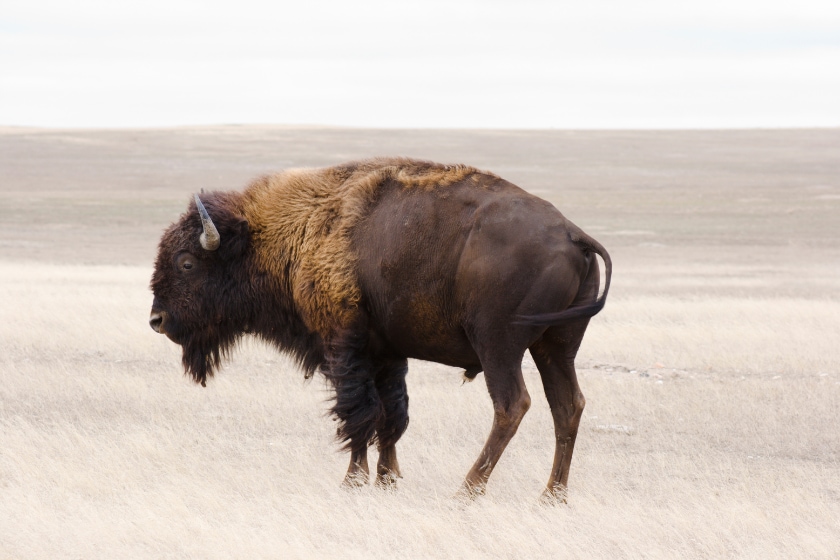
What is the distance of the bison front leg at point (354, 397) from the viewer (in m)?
6.41

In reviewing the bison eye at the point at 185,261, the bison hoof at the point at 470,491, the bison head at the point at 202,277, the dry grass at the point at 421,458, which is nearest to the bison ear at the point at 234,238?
the bison head at the point at 202,277

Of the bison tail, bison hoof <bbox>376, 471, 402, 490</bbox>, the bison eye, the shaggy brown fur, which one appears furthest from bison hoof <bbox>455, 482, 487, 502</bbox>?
the bison eye

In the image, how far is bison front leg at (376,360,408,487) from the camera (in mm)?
6598

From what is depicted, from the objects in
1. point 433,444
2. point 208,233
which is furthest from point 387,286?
point 433,444

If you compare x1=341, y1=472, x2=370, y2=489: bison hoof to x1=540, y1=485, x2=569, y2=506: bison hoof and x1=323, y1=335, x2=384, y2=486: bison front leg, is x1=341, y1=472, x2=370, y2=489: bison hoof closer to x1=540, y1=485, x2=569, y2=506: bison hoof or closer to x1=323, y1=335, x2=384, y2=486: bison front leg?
x1=323, y1=335, x2=384, y2=486: bison front leg

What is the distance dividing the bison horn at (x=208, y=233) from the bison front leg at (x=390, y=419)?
1.39m

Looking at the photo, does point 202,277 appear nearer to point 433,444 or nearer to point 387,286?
point 387,286

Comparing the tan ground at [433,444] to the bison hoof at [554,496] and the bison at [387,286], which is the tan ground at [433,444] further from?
the bison at [387,286]

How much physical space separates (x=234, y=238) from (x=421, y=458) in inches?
79.7

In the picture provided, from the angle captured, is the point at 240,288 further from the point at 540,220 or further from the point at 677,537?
the point at 677,537

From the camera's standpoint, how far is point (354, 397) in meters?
6.42

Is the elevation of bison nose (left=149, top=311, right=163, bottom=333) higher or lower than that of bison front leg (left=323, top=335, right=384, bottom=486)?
higher

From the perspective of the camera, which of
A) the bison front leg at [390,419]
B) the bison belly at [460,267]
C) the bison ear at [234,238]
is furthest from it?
the bison ear at [234,238]

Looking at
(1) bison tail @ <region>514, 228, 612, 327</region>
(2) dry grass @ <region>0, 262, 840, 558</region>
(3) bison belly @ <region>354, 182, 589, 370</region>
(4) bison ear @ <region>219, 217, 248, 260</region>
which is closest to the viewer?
(2) dry grass @ <region>0, 262, 840, 558</region>
